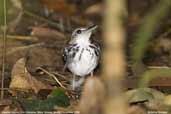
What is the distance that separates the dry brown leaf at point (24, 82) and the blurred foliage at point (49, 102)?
1.54 feet

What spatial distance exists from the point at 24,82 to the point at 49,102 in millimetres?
751

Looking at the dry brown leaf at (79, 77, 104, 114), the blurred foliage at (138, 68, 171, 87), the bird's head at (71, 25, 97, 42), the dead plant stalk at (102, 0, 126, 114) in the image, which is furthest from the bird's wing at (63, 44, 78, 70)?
the dead plant stalk at (102, 0, 126, 114)

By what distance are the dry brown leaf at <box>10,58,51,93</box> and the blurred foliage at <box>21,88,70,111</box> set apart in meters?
0.47

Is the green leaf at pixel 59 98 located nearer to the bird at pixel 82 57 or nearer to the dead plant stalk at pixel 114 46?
the bird at pixel 82 57

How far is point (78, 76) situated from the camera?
5.89m

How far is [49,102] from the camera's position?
4.22m

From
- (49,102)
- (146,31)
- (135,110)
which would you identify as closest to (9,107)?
(49,102)

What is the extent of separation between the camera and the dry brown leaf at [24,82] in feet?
16.0

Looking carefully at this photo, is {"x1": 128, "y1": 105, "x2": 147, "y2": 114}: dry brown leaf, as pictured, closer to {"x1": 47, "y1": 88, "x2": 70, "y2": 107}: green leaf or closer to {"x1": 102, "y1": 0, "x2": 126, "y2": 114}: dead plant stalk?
{"x1": 47, "y1": 88, "x2": 70, "y2": 107}: green leaf

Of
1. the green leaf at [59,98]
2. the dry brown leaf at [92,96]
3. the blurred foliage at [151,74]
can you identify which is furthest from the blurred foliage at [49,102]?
the blurred foliage at [151,74]

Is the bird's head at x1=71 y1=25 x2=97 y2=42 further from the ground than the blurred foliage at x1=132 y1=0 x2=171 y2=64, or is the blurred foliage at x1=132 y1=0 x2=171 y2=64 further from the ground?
the bird's head at x1=71 y1=25 x2=97 y2=42

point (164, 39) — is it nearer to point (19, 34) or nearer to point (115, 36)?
point (19, 34)

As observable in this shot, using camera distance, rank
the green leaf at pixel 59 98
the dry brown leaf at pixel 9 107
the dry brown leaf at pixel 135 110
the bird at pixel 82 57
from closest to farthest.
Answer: the dry brown leaf at pixel 135 110, the dry brown leaf at pixel 9 107, the green leaf at pixel 59 98, the bird at pixel 82 57

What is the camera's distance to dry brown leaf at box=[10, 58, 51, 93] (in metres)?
4.88
